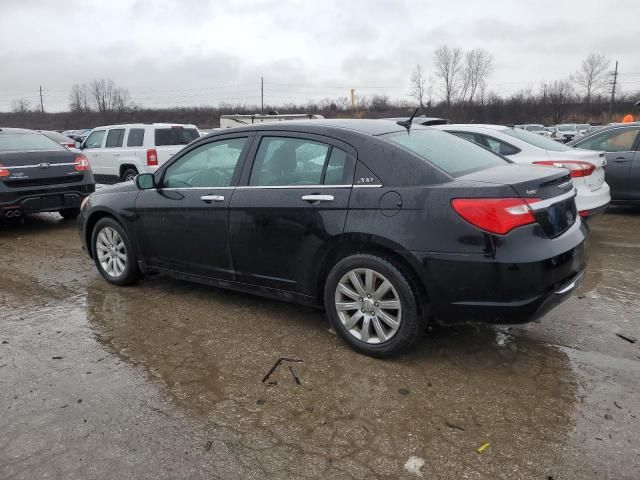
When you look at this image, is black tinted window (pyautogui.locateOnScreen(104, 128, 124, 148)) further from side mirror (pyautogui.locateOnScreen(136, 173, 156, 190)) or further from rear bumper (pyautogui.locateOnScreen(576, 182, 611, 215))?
rear bumper (pyautogui.locateOnScreen(576, 182, 611, 215))

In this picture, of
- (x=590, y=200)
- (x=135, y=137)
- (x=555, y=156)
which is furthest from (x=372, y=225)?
(x=135, y=137)

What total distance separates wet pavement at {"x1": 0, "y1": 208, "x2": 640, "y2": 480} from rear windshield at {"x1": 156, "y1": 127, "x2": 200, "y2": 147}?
8.17 metres

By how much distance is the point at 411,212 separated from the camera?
10.9 feet

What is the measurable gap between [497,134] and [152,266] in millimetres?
4717

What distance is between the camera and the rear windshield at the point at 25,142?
Answer: 805 centimetres

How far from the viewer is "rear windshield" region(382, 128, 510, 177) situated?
358 centimetres

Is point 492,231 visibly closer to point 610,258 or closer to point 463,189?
point 463,189

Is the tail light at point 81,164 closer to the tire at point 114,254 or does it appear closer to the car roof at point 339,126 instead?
the tire at point 114,254

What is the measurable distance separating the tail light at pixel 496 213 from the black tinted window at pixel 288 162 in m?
1.08

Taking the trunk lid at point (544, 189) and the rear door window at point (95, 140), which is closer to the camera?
Answer: the trunk lid at point (544, 189)

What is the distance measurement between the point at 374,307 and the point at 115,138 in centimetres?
1110

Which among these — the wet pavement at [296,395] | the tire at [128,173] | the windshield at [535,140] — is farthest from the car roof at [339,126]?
the tire at [128,173]

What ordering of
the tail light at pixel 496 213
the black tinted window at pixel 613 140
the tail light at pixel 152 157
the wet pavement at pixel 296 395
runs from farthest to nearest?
the tail light at pixel 152 157 → the black tinted window at pixel 613 140 → the tail light at pixel 496 213 → the wet pavement at pixel 296 395

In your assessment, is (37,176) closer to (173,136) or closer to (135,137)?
(135,137)
